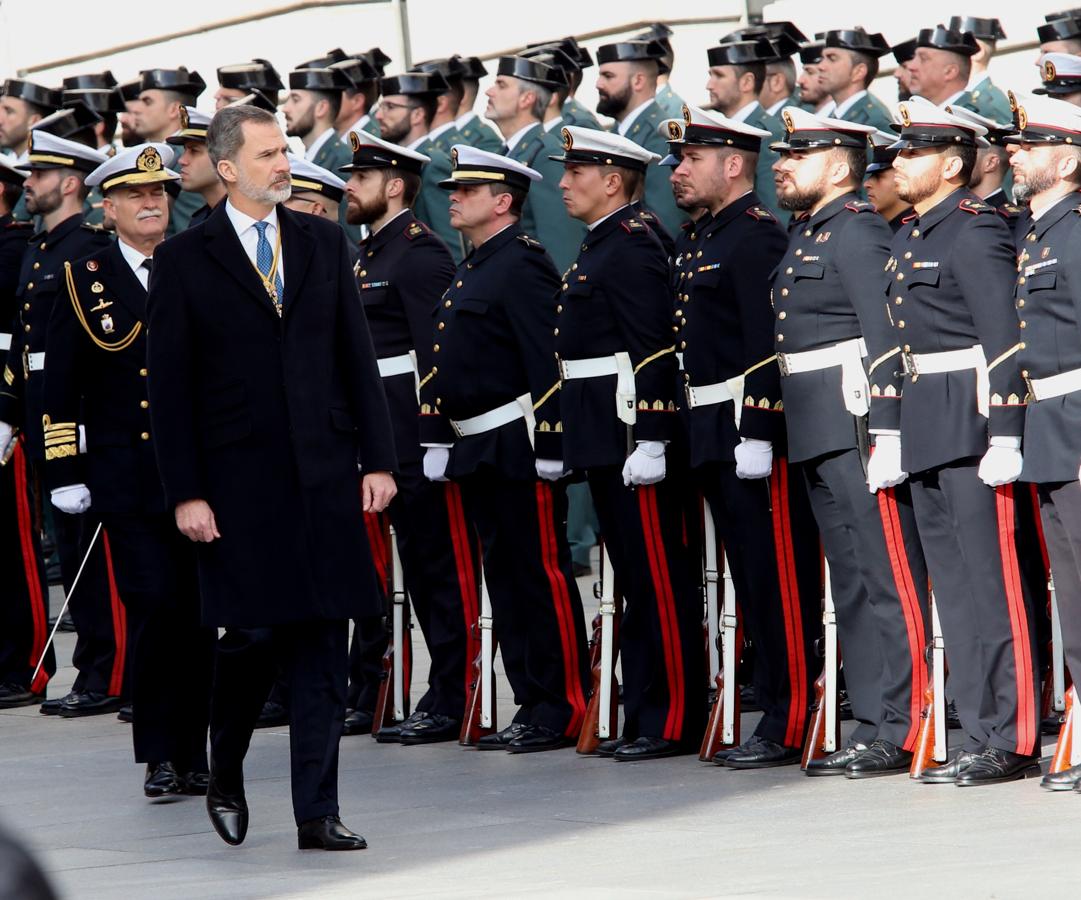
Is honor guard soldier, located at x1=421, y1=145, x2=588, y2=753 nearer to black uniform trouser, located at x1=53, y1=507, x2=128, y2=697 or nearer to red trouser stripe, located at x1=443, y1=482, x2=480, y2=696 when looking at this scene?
red trouser stripe, located at x1=443, y1=482, x2=480, y2=696

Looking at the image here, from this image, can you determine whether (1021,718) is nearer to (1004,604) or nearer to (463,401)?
(1004,604)

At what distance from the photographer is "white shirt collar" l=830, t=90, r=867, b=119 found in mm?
11188

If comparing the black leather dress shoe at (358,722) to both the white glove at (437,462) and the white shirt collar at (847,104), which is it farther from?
the white shirt collar at (847,104)

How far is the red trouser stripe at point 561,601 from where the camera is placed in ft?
27.7

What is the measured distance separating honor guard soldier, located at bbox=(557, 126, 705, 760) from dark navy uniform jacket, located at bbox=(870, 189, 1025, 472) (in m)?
1.00

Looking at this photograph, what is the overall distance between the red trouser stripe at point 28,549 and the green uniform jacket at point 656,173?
122 inches

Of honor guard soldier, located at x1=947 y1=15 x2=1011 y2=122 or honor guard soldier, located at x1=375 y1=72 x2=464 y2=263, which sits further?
honor guard soldier, located at x1=375 y1=72 x2=464 y2=263

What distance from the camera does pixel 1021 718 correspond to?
23.2 feet

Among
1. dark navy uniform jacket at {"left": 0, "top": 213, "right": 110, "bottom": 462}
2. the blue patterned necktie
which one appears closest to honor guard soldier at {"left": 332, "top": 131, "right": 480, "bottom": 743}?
dark navy uniform jacket at {"left": 0, "top": 213, "right": 110, "bottom": 462}

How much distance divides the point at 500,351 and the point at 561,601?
0.90 meters

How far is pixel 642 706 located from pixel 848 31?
4.33m

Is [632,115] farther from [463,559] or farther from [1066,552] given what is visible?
[1066,552]

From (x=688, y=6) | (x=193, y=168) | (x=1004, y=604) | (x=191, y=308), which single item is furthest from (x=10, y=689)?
(x=688, y=6)

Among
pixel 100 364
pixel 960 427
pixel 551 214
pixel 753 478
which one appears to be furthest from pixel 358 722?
pixel 551 214
